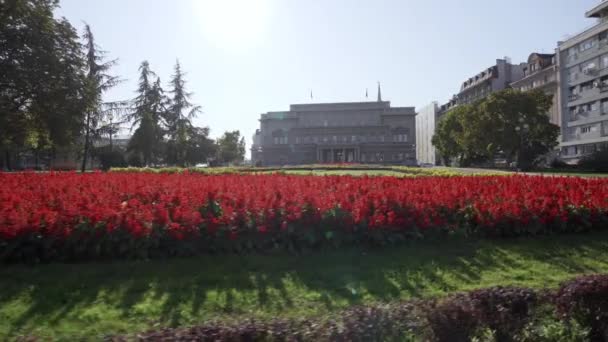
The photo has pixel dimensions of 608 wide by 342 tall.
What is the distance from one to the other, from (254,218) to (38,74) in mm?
22152

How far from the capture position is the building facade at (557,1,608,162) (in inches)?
1803

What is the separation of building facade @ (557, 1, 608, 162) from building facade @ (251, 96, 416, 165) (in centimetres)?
3285

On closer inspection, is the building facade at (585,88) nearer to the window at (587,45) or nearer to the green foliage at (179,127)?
the window at (587,45)

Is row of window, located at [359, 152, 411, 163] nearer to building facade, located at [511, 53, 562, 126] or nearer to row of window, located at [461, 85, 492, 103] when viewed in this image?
row of window, located at [461, 85, 492, 103]

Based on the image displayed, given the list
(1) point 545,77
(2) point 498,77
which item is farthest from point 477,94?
(1) point 545,77

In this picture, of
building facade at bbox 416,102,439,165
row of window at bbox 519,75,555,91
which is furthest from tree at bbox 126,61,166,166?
building facade at bbox 416,102,439,165

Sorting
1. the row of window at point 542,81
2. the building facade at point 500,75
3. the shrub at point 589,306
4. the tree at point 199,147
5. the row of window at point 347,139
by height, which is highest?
the building facade at point 500,75

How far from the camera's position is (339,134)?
89375mm

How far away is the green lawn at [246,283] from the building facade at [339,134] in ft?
256

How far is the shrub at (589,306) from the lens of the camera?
333 cm

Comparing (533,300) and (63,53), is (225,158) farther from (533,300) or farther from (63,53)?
(533,300)

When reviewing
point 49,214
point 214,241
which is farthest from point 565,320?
point 49,214

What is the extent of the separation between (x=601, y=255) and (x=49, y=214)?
779 centimetres

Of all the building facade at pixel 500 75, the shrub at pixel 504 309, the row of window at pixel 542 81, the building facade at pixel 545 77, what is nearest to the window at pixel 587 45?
the building facade at pixel 545 77
